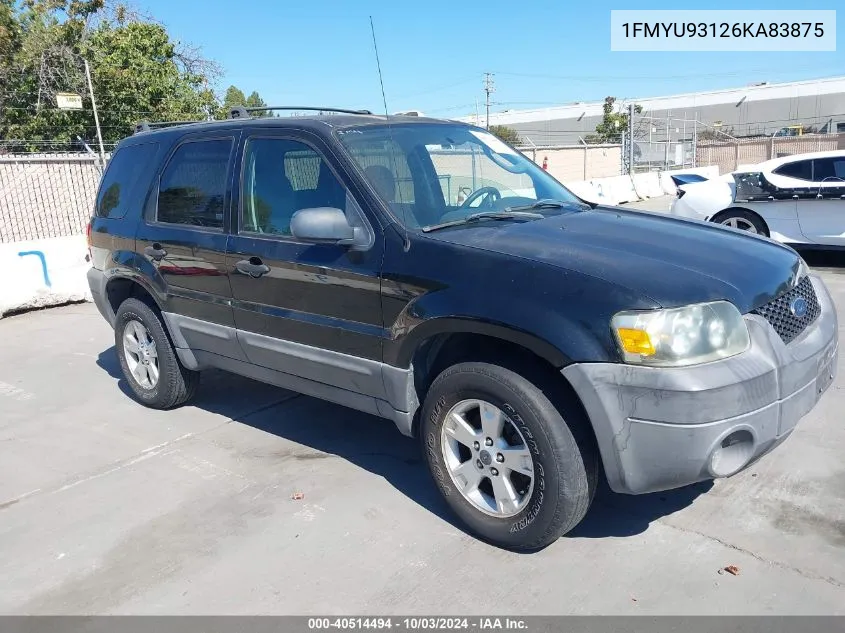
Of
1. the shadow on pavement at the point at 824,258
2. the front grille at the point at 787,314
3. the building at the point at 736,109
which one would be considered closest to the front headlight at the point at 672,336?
the front grille at the point at 787,314

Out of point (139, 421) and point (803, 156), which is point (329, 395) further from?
point (803, 156)

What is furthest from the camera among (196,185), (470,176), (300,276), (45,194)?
(45,194)

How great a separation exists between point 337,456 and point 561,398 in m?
1.84

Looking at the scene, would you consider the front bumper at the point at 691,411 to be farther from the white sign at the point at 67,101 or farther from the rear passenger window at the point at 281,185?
the white sign at the point at 67,101

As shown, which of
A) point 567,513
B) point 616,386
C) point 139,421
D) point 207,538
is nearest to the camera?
point 616,386

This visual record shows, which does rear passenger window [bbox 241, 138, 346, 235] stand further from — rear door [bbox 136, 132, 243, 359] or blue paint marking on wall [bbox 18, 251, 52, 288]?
blue paint marking on wall [bbox 18, 251, 52, 288]

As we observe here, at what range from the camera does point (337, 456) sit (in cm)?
449

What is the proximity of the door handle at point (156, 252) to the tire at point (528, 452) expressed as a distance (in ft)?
7.66

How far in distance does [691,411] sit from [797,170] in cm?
839

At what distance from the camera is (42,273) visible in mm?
9242

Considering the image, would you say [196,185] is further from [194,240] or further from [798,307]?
[798,307]

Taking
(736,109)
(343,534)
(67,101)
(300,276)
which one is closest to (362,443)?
(343,534)

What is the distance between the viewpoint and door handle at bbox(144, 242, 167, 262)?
484 centimetres
